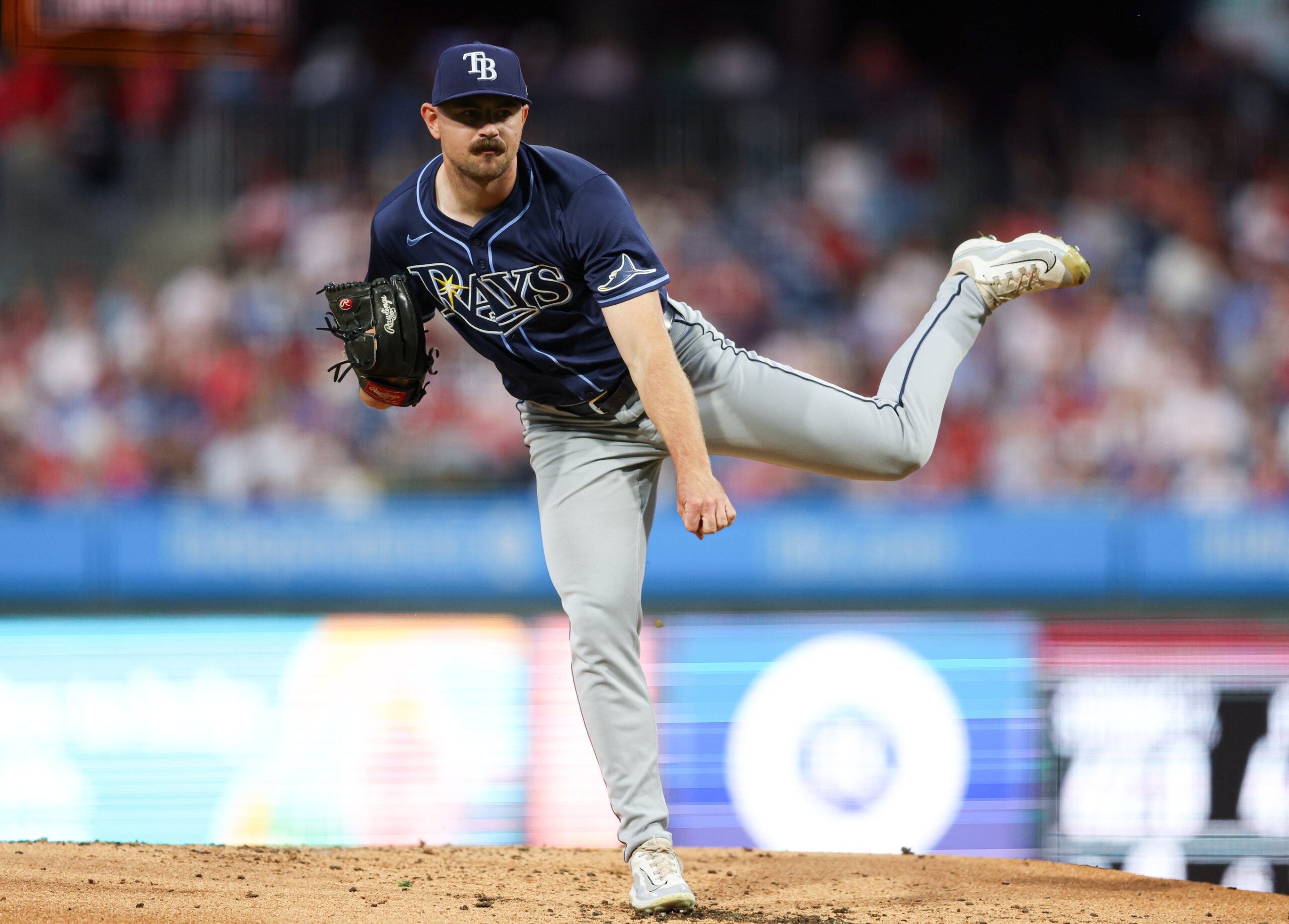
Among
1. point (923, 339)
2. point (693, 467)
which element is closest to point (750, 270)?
point (923, 339)

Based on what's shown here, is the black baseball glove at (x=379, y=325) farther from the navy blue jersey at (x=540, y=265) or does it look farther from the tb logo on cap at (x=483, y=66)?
the tb logo on cap at (x=483, y=66)

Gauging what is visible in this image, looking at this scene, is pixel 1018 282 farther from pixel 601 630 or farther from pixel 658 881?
pixel 658 881

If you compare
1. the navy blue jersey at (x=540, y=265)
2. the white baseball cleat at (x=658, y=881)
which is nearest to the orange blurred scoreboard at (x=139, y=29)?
the navy blue jersey at (x=540, y=265)

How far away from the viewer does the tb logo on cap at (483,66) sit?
3477 millimetres

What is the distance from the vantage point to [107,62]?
10.1 m

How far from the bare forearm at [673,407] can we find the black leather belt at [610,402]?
30 centimetres

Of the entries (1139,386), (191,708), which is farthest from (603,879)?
(1139,386)

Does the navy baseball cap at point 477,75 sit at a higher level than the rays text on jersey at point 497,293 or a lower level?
higher

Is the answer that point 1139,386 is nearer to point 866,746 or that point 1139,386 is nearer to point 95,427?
point 866,746

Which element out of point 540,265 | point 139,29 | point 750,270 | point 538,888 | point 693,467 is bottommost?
point 538,888

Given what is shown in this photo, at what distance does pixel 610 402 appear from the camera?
3809mm

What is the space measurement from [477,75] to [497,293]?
54 centimetres

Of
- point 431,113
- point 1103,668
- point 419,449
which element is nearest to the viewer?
point 431,113

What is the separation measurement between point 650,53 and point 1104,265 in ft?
12.4
